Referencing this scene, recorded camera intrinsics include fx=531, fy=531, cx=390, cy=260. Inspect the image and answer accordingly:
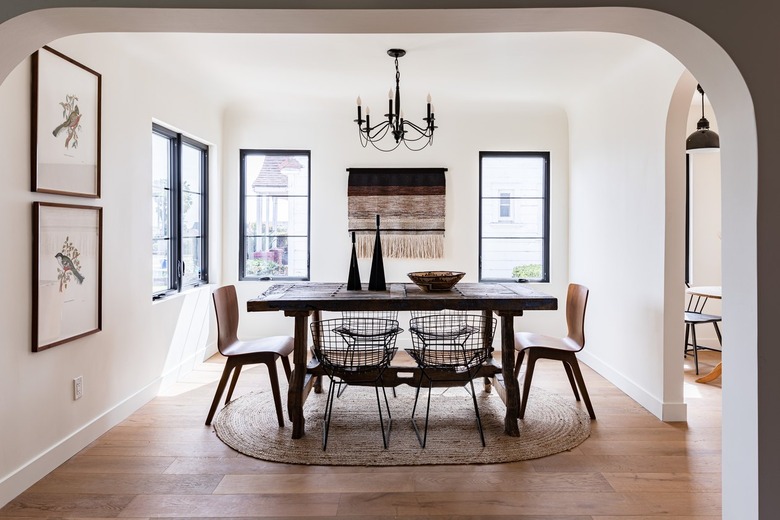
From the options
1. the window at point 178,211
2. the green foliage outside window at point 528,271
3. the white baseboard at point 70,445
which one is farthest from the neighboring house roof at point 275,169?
the green foliage outside window at point 528,271

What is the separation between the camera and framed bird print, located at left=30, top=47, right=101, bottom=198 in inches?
99.0

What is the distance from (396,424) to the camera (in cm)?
326

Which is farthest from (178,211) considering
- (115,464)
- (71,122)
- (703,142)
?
(703,142)

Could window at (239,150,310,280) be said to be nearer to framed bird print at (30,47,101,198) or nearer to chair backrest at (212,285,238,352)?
chair backrest at (212,285,238,352)

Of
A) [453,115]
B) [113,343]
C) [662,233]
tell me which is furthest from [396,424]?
[453,115]

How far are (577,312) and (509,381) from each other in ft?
2.51

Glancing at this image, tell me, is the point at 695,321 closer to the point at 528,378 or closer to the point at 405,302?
the point at 528,378

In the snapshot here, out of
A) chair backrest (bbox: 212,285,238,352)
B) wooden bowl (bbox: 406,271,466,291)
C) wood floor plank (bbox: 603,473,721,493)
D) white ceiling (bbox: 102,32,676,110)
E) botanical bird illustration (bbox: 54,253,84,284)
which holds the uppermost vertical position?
white ceiling (bbox: 102,32,676,110)

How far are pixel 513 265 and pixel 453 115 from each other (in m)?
1.63

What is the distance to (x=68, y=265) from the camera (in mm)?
2770

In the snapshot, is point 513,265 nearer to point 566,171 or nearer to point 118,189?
point 566,171

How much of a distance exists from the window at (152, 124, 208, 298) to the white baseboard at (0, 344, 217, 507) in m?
0.77

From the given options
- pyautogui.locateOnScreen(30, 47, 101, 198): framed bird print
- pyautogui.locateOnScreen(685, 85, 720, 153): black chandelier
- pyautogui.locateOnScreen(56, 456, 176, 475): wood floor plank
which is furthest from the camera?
pyautogui.locateOnScreen(685, 85, 720, 153): black chandelier

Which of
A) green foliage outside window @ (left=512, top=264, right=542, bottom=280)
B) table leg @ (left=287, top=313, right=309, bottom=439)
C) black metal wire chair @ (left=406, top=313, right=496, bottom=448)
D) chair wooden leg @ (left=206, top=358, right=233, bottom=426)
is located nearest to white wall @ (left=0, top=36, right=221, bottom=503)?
chair wooden leg @ (left=206, top=358, right=233, bottom=426)
